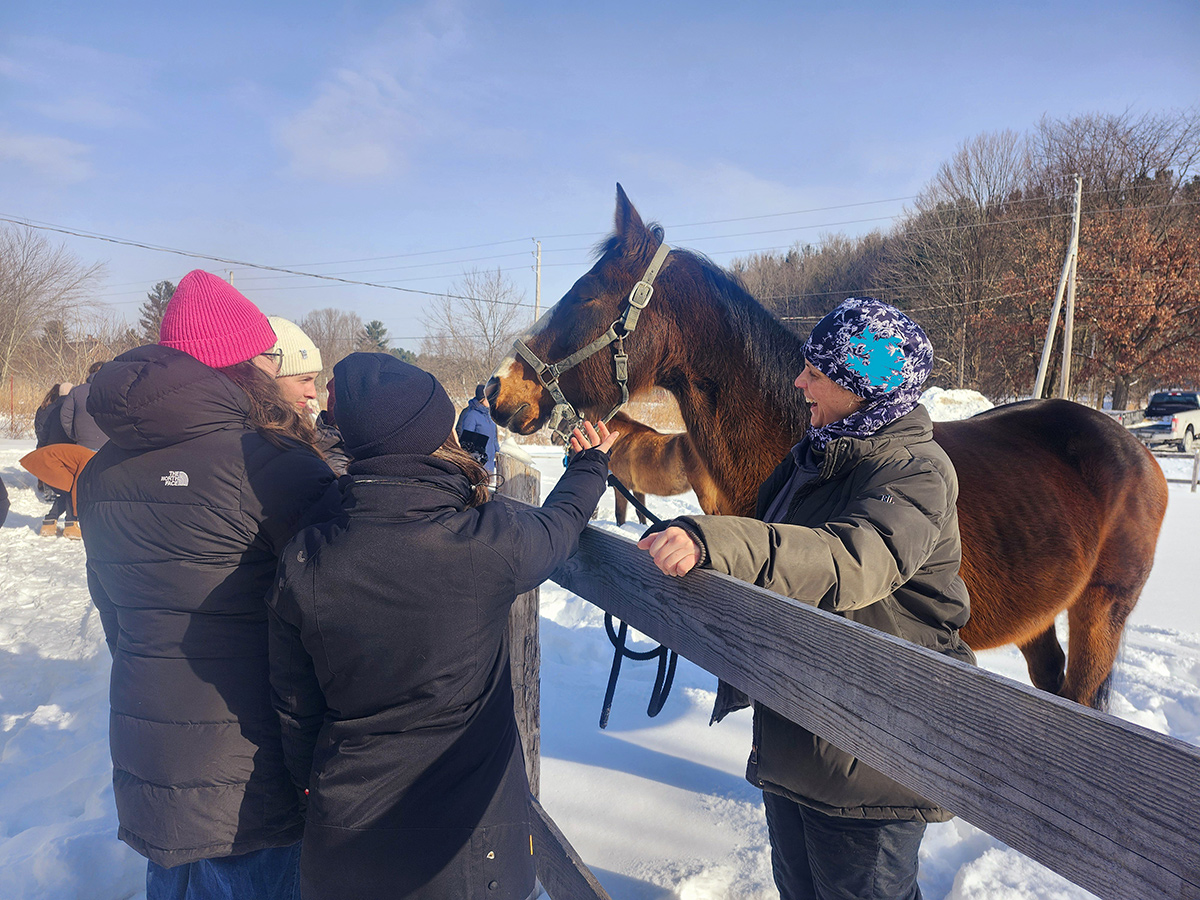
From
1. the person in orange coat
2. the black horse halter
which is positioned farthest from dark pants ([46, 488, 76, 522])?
the black horse halter

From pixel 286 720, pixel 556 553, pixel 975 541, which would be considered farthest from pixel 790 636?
pixel 975 541

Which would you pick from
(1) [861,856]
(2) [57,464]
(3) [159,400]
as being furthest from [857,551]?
(2) [57,464]

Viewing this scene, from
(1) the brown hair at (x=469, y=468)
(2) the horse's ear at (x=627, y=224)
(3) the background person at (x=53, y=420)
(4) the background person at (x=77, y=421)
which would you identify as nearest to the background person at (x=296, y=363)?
(1) the brown hair at (x=469, y=468)

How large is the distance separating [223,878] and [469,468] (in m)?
1.23

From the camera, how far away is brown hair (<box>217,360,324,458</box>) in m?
1.63

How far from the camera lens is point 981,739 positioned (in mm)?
859

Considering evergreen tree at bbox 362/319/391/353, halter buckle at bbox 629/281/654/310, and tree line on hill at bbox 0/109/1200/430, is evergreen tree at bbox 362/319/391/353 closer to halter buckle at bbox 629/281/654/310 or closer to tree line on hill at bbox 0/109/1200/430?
tree line on hill at bbox 0/109/1200/430

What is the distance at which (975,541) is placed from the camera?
2.45 meters

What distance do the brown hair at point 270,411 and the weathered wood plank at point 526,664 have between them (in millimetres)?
970

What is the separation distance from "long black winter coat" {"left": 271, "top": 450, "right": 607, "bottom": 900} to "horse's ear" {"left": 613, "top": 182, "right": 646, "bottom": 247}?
66.8 inches

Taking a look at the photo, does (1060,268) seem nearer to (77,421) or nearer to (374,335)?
(77,421)

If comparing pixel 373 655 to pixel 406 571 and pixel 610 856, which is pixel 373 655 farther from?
pixel 610 856

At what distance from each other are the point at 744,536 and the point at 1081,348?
33432mm

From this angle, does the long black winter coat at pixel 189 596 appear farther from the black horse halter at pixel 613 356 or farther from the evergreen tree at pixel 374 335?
the evergreen tree at pixel 374 335
